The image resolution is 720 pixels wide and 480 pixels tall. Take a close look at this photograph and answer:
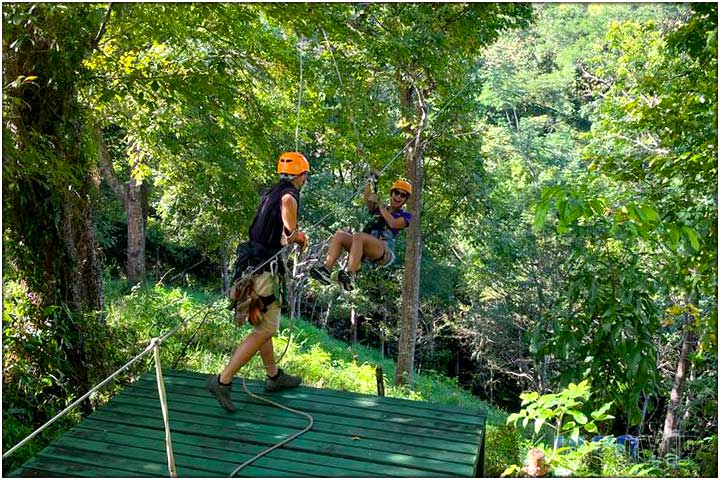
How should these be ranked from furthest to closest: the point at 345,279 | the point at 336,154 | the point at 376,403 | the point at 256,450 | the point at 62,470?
1. the point at 336,154
2. the point at 345,279
3. the point at 376,403
4. the point at 256,450
5. the point at 62,470

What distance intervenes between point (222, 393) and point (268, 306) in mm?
632

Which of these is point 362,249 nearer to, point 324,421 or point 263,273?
point 263,273

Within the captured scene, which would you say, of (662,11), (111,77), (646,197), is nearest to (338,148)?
(111,77)

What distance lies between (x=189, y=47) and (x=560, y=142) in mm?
20140

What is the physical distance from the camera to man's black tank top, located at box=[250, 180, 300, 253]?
4.25 meters

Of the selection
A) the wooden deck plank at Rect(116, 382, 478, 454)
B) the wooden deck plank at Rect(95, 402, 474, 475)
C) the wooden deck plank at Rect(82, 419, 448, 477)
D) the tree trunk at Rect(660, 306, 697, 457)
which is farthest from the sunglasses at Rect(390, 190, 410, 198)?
the tree trunk at Rect(660, 306, 697, 457)

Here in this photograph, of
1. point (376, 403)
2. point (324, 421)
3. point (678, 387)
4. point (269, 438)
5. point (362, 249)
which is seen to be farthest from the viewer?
point (678, 387)

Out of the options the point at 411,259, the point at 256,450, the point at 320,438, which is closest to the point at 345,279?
the point at 320,438

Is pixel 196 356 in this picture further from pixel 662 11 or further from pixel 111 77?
pixel 662 11

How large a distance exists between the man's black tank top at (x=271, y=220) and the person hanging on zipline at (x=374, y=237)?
2.76 feet

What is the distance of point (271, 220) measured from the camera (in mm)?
4289

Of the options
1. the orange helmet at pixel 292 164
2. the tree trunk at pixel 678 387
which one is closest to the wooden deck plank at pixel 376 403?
the orange helmet at pixel 292 164

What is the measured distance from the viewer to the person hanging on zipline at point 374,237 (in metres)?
5.21

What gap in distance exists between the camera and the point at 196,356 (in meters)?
7.91
